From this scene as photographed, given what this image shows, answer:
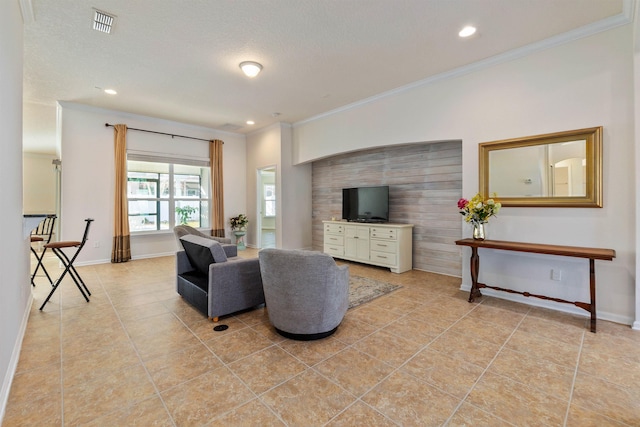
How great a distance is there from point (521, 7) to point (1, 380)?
16.1 ft

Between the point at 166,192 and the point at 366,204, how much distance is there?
15.1 feet

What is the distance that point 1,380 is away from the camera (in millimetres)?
1652

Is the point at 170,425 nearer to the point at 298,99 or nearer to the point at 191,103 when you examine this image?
the point at 298,99

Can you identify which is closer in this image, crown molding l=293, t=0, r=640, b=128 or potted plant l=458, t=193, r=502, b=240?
crown molding l=293, t=0, r=640, b=128

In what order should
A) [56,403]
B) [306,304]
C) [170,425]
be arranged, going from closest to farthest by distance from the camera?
[170,425], [56,403], [306,304]

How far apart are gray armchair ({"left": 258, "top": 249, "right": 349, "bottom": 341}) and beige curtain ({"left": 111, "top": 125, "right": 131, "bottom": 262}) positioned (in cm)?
474

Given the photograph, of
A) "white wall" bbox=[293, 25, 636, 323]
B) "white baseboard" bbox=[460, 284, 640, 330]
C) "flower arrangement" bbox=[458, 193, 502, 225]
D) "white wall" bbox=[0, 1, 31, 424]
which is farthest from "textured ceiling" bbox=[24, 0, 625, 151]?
"white baseboard" bbox=[460, 284, 640, 330]

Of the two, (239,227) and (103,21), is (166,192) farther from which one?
(103,21)

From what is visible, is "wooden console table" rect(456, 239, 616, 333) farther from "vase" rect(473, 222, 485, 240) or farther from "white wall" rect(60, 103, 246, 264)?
"white wall" rect(60, 103, 246, 264)

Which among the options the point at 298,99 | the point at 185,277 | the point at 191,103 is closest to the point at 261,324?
the point at 185,277

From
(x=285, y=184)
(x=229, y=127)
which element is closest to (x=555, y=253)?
(x=285, y=184)

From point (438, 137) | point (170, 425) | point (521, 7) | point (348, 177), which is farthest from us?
point (348, 177)

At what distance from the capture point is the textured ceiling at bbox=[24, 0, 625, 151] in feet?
9.00

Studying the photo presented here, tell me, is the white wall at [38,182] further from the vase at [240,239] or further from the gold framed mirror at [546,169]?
the gold framed mirror at [546,169]
